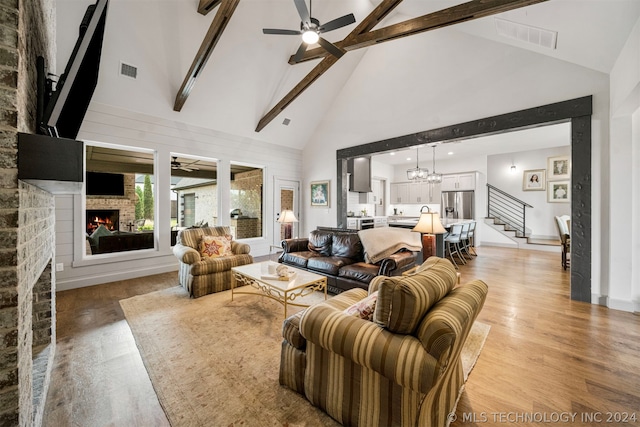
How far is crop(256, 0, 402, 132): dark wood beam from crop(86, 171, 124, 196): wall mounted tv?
455cm

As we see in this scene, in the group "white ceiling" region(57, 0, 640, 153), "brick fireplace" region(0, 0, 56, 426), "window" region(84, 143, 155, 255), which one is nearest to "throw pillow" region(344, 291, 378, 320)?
"brick fireplace" region(0, 0, 56, 426)

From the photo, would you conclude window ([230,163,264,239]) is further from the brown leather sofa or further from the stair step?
the stair step

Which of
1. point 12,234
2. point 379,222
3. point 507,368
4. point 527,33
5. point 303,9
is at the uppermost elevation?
point 527,33

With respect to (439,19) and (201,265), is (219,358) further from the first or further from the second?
(439,19)

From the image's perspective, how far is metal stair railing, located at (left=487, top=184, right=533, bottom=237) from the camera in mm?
7900

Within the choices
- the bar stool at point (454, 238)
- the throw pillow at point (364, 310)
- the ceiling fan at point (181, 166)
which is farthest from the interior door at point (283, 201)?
the throw pillow at point (364, 310)

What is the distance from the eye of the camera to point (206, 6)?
3.53 meters

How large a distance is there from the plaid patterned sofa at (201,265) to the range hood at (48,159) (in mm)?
2362

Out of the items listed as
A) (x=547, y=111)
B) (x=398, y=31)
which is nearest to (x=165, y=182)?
(x=398, y=31)

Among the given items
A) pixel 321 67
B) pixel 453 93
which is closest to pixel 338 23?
pixel 321 67

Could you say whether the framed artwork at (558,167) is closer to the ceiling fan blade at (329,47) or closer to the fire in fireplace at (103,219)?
the ceiling fan blade at (329,47)

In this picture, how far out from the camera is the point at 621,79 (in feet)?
9.16

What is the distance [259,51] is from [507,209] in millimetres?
8522

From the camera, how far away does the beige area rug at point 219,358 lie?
1559 mm
